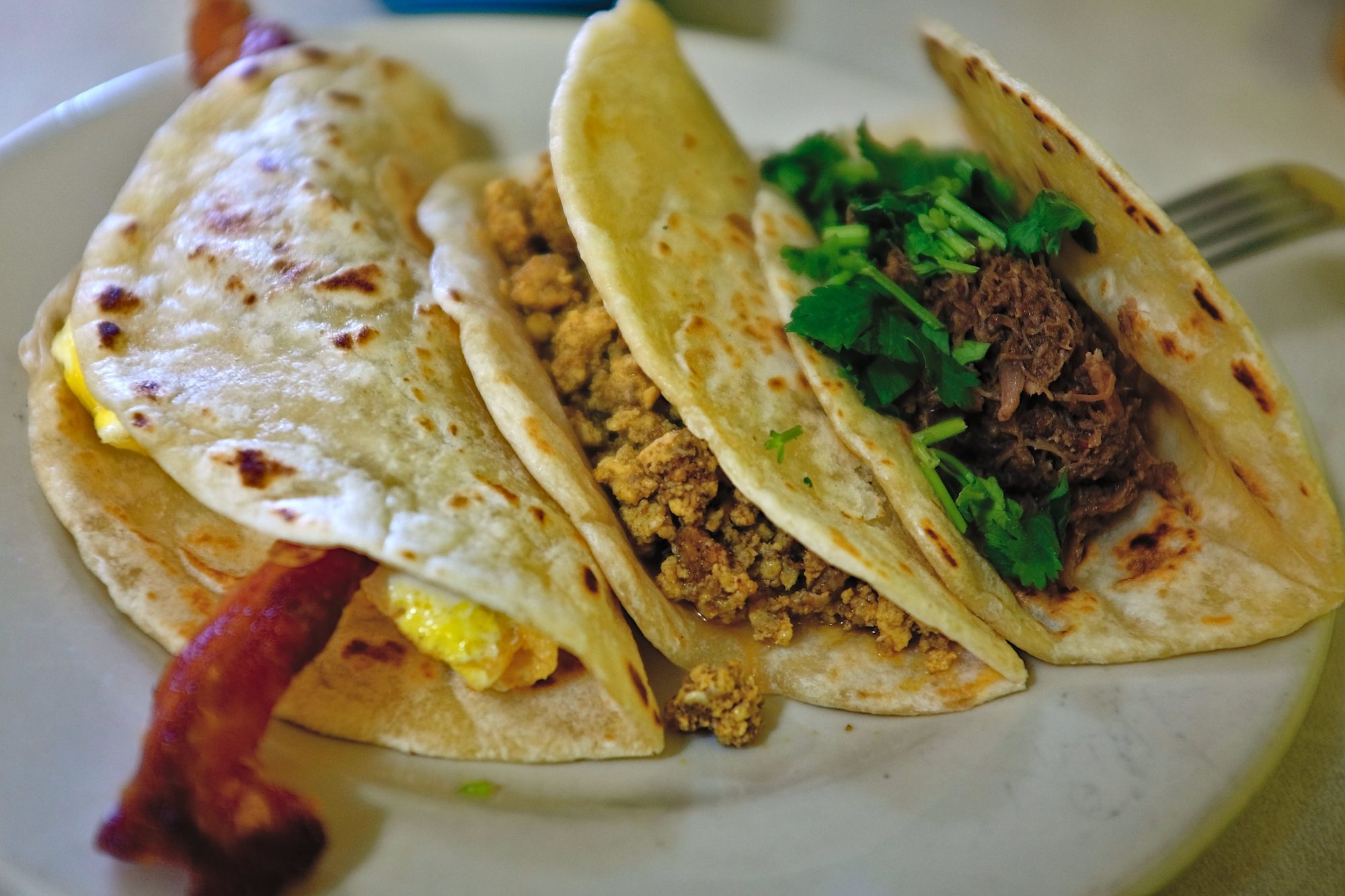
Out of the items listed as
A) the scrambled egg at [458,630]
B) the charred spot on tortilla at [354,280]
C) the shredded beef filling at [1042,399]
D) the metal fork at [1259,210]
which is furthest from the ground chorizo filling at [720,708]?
the metal fork at [1259,210]

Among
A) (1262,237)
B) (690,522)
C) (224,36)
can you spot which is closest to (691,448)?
(690,522)

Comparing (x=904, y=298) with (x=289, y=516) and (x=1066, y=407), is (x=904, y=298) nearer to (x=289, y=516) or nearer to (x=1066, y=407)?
(x=1066, y=407)

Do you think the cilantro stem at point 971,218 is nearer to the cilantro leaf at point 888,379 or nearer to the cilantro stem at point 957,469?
the cilantro leaf at point 888,379

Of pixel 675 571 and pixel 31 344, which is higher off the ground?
pixel 31 344

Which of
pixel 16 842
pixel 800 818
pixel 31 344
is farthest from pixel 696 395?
pixel 31 344

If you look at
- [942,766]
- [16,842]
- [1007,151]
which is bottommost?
[942,766]

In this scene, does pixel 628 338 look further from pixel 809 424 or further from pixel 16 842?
pixel 16 842
